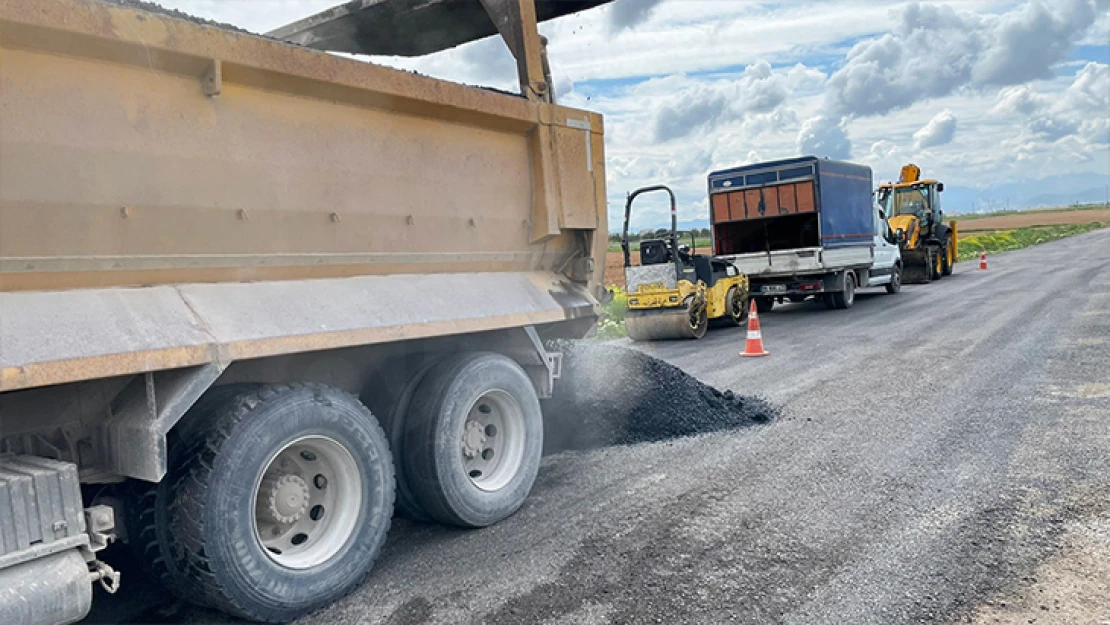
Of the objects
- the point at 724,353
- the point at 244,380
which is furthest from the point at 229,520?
the point at 724,353

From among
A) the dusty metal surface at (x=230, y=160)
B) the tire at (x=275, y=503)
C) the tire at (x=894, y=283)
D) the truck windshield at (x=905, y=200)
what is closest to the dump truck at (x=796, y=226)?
the tire at (x=894, y=283)

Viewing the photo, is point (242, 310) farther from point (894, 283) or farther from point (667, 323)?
point (894, 283)

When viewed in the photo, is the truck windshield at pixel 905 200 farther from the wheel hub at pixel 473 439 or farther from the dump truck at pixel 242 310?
the wheel hub at pixel 473 439

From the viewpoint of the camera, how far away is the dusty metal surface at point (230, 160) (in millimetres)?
2852

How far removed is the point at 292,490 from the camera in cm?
358

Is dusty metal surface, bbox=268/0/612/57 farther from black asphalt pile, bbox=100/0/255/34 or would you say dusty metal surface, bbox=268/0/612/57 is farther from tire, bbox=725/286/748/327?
tire, bbox=725/286/748/327

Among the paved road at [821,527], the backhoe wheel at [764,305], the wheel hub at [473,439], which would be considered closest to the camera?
the paved road at [821,527]

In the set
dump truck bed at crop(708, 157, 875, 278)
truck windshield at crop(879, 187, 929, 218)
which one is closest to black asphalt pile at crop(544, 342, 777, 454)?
dump truck bed at crop(708, 157, 875, 278)

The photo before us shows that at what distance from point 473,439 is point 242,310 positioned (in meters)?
1.70

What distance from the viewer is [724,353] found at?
36.4 feet

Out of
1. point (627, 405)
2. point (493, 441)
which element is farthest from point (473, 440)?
point (627, 405)

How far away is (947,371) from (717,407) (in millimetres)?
3335

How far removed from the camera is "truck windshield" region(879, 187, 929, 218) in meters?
23.5

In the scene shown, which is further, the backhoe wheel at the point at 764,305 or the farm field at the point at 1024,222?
the farm field at the point at 1024,222
